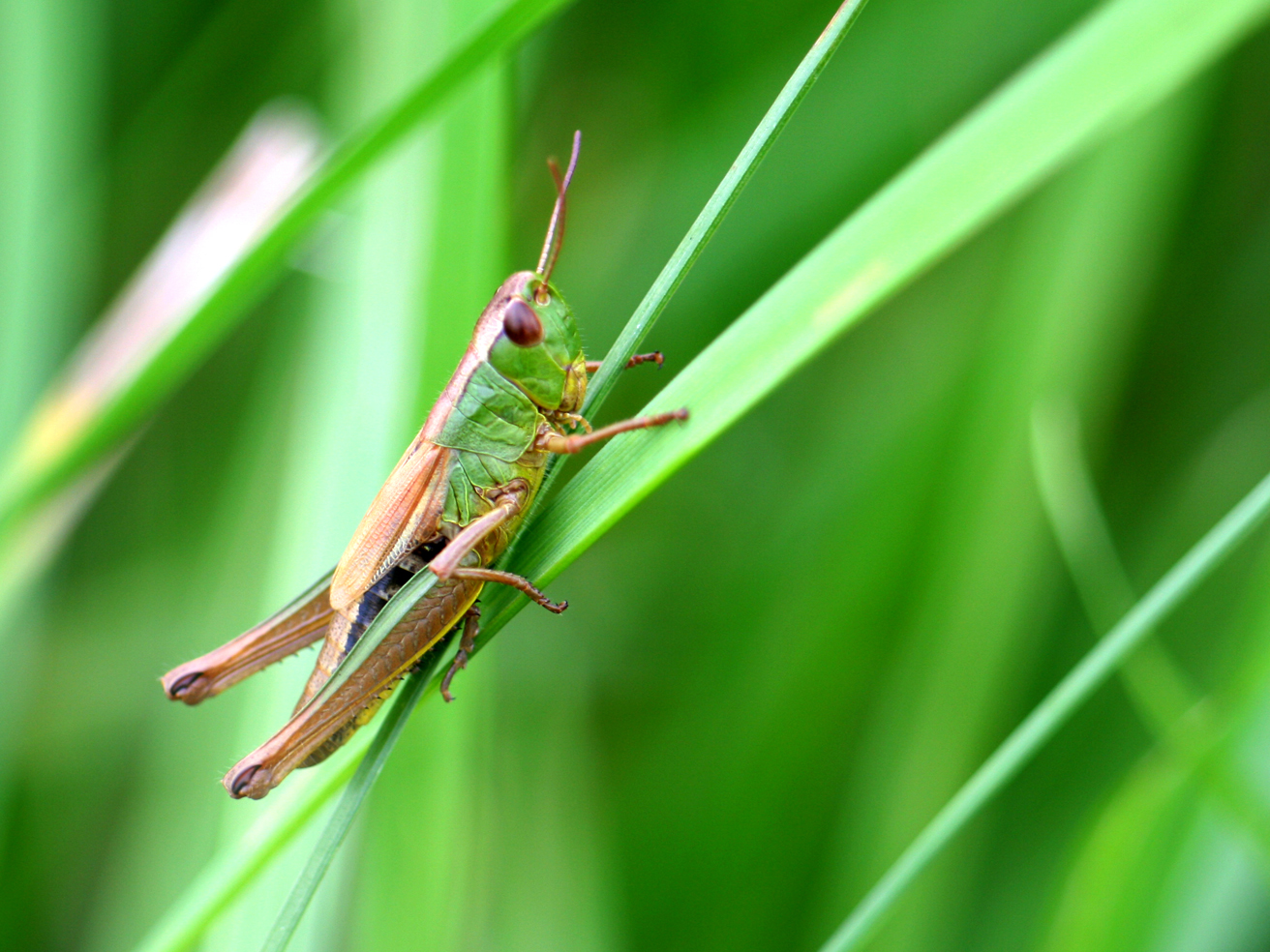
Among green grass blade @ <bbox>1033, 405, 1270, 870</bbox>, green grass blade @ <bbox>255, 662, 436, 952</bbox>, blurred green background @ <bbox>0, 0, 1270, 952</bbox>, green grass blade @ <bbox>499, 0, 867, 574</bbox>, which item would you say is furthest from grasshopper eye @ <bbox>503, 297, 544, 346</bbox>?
green grass blade @ <bbox>1033, 405, 1270, 870</bbox>

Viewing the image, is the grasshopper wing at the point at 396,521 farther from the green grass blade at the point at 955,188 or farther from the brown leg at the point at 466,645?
the green grass blade at the point at 955,188

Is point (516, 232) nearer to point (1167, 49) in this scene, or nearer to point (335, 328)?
point (335, 328)

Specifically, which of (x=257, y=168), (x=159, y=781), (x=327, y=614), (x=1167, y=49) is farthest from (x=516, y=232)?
(x=1167, y=49)

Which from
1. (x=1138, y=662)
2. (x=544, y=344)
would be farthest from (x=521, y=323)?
(x=1138, y=662)

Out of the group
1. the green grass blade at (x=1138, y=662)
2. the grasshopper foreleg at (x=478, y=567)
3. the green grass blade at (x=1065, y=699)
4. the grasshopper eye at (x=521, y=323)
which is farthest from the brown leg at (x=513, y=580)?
the green grass blade at (x=1138, y=662)

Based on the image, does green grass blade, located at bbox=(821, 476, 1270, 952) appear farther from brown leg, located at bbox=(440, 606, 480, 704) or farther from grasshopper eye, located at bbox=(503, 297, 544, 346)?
grasshopper eye, located at bbox=(503, 297, 544, 346)

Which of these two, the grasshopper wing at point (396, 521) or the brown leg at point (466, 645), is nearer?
the brown leg at point (466, 645)
